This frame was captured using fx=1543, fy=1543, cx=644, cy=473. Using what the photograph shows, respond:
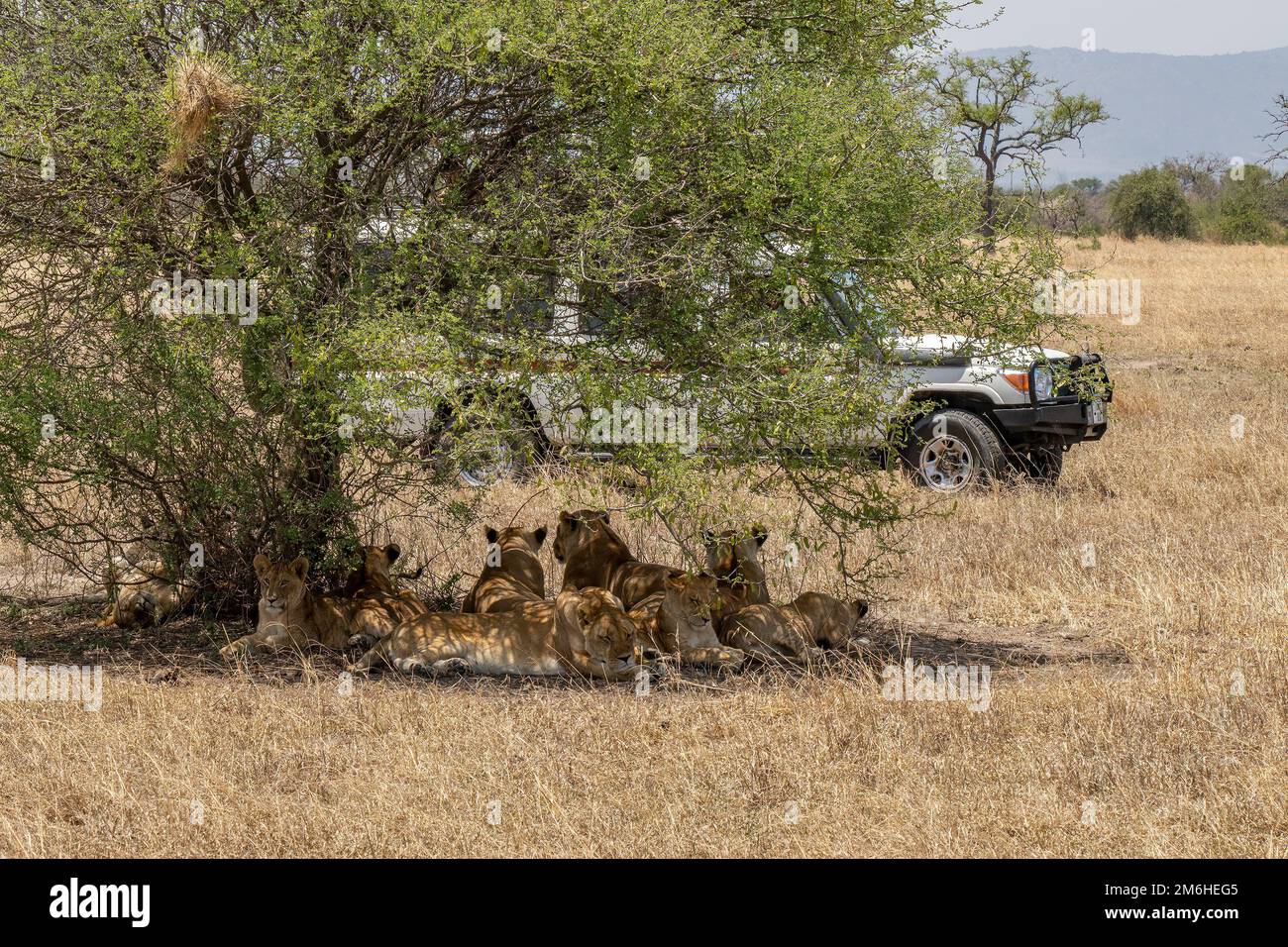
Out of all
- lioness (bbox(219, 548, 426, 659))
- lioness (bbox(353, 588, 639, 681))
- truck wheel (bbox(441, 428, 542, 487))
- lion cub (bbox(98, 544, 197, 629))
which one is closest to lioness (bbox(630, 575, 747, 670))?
lioness (bbox(353, 588, 639, 681))

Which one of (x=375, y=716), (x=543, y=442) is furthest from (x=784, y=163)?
(x=375, y=716)

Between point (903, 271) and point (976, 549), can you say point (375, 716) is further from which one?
point (976, 549)

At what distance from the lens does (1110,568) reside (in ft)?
31.7

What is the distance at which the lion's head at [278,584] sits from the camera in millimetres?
7629

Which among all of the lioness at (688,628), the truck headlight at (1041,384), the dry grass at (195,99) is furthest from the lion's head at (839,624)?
the truck headlight at (1041,384)

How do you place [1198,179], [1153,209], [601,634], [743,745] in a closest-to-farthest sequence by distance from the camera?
1. [743,745]
2. [601,634]
3. [1153,209]
4. [1198,179]

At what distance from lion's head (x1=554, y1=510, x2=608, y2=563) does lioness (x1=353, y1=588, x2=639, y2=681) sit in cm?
70

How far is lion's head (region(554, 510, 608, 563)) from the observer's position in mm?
8211

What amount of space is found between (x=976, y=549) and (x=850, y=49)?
3.65 m
